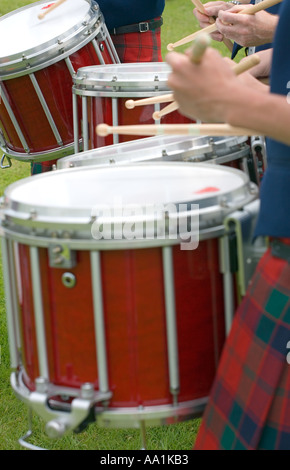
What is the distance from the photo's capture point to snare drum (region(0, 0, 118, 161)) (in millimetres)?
3406

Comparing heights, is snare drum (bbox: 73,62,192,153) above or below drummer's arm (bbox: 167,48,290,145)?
below

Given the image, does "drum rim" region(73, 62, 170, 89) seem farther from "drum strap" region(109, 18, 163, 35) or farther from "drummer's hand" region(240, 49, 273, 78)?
"drum strap" region(109, 18, 163, 35)

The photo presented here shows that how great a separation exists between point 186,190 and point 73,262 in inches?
12.6

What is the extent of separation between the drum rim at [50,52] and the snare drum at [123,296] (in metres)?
1.74

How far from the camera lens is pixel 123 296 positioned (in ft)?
5.33

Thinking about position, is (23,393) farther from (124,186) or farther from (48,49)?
(48,49)

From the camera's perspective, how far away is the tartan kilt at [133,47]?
13.0ft

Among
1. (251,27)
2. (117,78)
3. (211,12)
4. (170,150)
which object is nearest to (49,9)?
(211,12)

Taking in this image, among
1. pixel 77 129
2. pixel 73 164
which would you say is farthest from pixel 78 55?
pixel 73 164

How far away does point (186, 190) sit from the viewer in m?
1.75

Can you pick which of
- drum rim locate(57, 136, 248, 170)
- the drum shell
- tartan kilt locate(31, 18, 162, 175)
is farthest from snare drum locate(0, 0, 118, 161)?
the drum shell

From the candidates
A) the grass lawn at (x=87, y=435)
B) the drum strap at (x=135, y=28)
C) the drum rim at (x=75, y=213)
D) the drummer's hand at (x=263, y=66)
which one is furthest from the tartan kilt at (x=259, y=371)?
the drum strap at (x=135, y=28)
